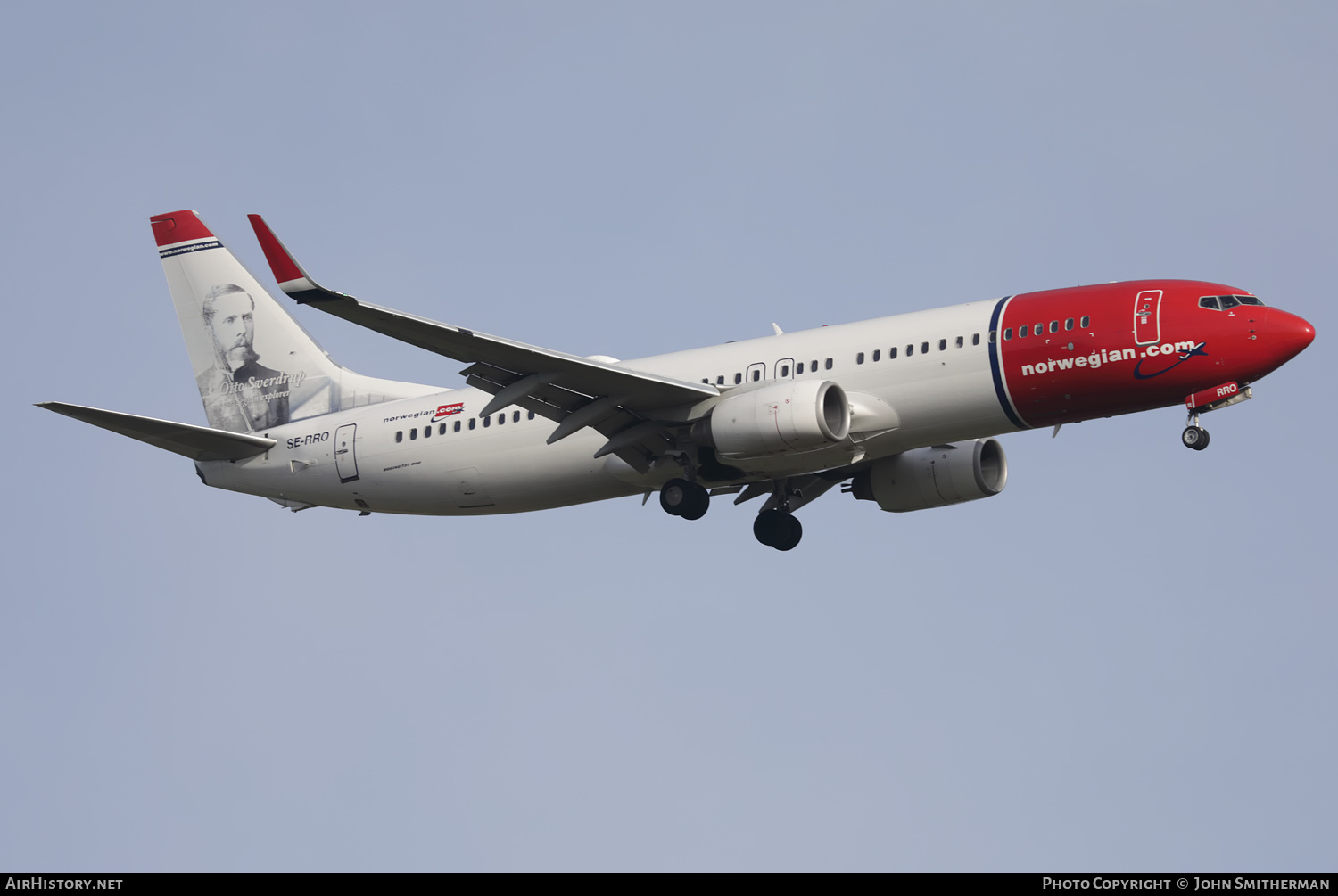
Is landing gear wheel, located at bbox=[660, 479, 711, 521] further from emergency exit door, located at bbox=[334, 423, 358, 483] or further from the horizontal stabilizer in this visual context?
the horizontal stabilizer

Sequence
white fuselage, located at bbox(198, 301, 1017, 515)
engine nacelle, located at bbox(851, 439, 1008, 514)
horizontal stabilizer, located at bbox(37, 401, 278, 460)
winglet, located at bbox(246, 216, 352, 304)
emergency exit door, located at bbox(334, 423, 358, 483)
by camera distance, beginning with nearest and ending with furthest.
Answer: winglet, located at bbox(246, 216, 352, 304) → white fuselage, located at bbox(198, 301, 1017, 515) → horizontal stabilizer, located at bbox(37, 401, 278, 460) → engine nacelle, located at bbox(851, 439, 1008, 514) → emergency exit door, located at bbox(334, 423, 358, 483)

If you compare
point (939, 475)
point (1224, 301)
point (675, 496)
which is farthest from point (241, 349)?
point (1224, 301)

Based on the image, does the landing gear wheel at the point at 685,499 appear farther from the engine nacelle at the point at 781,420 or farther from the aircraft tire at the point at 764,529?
the aircraft tire at the point at 764,529

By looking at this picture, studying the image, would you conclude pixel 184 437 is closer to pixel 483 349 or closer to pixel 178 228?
pixel 178 228

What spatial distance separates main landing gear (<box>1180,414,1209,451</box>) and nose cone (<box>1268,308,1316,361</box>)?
2.02 meters

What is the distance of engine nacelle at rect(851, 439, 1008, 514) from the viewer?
3756 cm

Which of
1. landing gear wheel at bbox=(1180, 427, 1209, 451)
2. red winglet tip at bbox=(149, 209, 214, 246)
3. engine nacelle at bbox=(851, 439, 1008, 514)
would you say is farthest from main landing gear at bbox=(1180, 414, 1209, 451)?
red winglet tip at bbox=(149, 209, 214, 246)

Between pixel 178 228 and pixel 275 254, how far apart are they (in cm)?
1531

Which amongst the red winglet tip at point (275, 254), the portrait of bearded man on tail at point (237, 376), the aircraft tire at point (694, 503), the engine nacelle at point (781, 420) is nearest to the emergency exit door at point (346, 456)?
the portrait of bearded man on tail at point (237, 376)

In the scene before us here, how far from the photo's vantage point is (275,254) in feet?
97.7

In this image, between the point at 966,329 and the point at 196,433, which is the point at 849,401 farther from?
the point at 196,433

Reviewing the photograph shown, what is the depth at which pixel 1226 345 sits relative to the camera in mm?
31375

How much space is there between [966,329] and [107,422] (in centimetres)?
1869
